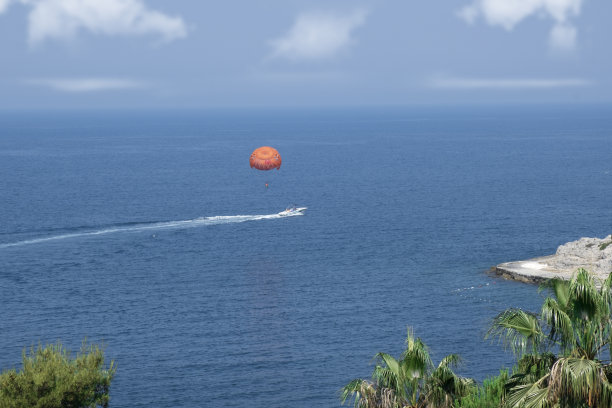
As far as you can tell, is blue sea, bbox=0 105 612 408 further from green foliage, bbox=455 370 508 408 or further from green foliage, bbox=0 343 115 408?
green foliage, bbox=455 370 508 408

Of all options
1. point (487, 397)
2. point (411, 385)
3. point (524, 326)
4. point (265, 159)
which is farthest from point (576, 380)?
point (265, 159)

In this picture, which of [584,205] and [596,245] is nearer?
[596,245]

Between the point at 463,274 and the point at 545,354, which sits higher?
the point at 545,354

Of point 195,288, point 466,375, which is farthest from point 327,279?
point 466,375

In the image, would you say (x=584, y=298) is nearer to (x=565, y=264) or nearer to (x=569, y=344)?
(x=569, y=344)

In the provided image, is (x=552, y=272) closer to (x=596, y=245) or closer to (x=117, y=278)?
(x=596, y=245)

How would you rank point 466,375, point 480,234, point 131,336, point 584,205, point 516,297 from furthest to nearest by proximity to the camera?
point 584,205 < point 480,234 < point 516,297 < point 131,336 < point 466,375

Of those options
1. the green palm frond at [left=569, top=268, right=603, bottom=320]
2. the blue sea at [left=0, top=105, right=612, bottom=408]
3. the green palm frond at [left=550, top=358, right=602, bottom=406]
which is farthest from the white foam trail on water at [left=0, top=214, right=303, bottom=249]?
the green palm frond at [left=550, top=358, right=602, bottom=406]
